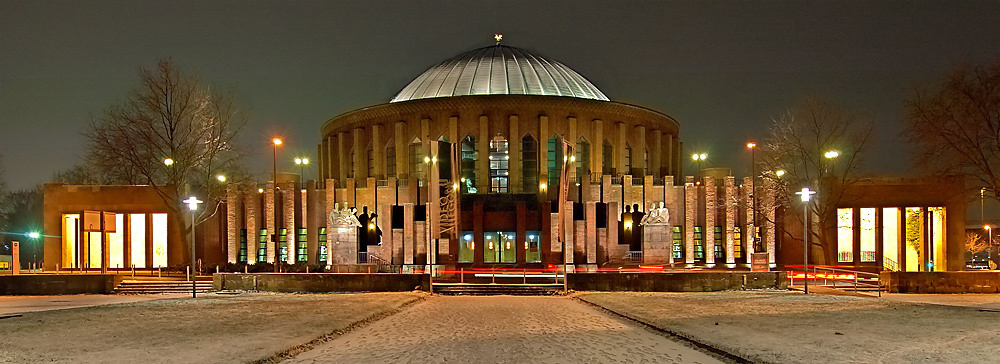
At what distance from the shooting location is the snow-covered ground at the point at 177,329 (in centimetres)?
1191

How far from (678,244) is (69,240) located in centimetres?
3757

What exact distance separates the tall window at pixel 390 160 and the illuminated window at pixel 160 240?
15.7 metres

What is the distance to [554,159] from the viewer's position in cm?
5356

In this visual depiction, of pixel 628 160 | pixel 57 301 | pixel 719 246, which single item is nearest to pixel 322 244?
pixel 57 301

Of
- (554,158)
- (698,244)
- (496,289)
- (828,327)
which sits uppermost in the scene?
(554,158)

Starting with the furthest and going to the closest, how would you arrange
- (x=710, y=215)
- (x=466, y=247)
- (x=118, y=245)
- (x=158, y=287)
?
(x=710, y=215) < (x=118, y=245) < (x=466, y=247) < (x=158, y=287)

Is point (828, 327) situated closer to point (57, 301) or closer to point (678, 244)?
point (57, 301)

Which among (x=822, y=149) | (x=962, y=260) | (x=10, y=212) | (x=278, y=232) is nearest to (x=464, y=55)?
(x=278, y=232)

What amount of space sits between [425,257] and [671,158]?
28519 mm

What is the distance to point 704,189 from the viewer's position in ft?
156

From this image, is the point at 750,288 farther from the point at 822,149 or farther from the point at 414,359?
the point at 414,359

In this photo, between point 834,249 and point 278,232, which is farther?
point 278,232

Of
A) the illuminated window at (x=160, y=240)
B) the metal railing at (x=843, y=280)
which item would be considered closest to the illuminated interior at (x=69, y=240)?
the illuminated window at (x=160, y=240)

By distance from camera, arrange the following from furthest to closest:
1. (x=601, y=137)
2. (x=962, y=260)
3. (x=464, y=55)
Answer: (x=464, y=55) → (x=601, y=137) → (x=962, y=260)
